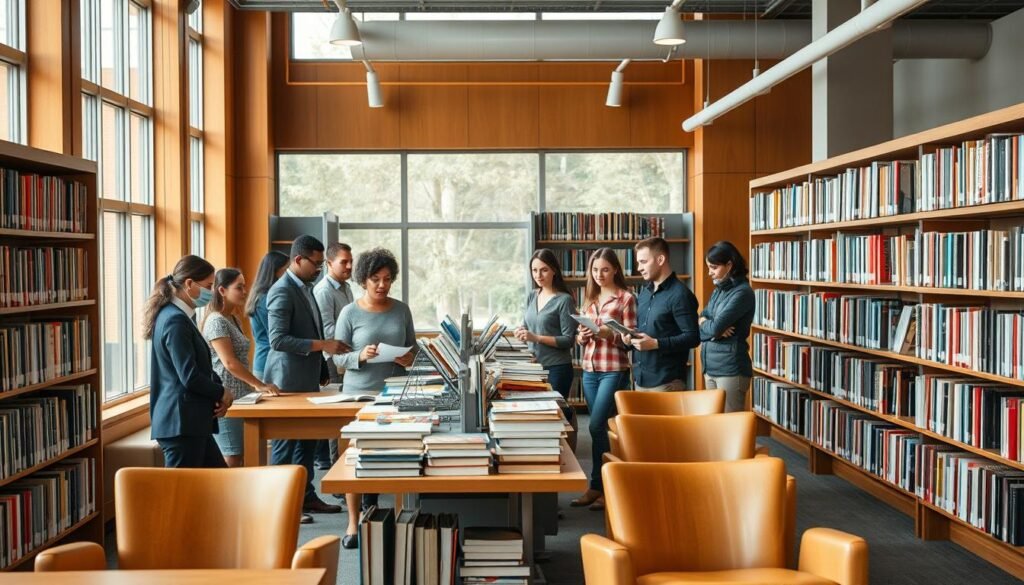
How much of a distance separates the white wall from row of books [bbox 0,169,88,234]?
7988mm

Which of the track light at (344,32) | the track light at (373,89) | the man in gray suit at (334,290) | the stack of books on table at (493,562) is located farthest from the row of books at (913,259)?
the track light at (373,89)

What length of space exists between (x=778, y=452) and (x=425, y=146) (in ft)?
16.6

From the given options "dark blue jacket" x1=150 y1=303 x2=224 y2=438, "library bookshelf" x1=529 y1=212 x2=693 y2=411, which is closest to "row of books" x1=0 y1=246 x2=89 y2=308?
"dark blue jacket" x1=150 y1=303 x2=224 y2=438

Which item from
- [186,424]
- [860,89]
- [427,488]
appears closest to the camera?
[427,488]

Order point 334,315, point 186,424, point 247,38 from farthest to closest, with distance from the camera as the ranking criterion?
1. point 247,38
2. point 334,315
3. point 186,424

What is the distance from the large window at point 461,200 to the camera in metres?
11.0

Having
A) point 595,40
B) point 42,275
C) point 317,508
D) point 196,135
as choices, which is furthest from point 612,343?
point 196,135

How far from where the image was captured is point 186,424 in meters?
4.74

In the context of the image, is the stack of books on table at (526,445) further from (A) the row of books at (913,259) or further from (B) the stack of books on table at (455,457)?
(A) the row of books at (913,259)

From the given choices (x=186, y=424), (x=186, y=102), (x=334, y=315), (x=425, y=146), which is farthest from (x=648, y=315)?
(x=425, y=146)

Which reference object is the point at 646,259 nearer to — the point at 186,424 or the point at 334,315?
the point at 334,315

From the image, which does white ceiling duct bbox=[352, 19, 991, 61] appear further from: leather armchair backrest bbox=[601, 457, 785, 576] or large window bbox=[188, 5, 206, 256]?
leather armchair backrest bbox=[601, 457, 785, 576]

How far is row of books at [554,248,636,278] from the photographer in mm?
10617

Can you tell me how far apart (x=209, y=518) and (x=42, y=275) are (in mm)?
2269
